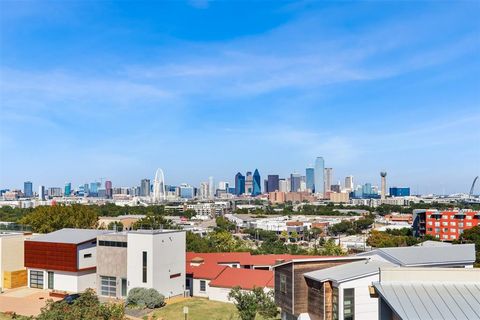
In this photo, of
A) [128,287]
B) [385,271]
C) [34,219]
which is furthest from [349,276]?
[34,219]

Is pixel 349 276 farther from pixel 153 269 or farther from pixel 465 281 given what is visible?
pixel 153 269

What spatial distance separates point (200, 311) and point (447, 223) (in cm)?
7447

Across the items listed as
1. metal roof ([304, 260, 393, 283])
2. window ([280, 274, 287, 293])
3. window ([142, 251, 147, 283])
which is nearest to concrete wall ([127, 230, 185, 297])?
window ([142, 251, 147, 283])

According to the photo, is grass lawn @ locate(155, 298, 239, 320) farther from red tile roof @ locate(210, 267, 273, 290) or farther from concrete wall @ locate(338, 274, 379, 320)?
concrete wall @ locate(338, 274, 379, 320)

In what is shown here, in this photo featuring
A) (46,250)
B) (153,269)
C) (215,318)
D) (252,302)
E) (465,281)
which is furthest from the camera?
(46,250)

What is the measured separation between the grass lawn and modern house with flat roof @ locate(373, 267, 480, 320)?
1362 cm

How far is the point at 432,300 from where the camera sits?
13211 millimetres

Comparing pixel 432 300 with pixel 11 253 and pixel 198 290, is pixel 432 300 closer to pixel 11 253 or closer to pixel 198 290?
pixel 198 290

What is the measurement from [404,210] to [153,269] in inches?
6429

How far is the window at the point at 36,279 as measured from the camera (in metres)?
37.3

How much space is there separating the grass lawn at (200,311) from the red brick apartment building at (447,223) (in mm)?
68818

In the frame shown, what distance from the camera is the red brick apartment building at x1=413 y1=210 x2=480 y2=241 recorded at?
285 feet

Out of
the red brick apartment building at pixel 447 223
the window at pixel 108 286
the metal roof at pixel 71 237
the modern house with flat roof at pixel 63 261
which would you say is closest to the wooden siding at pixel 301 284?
the window at pixel 108 286

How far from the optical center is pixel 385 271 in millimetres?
14414
